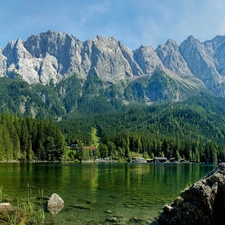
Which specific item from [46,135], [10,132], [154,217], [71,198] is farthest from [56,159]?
[154,217]

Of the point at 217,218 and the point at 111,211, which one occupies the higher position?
the point at 217,218

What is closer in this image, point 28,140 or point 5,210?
point 5,210

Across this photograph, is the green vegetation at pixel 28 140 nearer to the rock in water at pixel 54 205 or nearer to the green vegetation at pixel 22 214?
the green vegetation at pixel 22 214

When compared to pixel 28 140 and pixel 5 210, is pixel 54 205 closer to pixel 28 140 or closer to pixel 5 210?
pixel 5 210

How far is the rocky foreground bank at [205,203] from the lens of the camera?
2355 cm

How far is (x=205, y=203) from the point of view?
23.7 m

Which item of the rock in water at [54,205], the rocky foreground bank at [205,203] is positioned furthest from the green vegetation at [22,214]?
the rocky foreground bank at [205,203]

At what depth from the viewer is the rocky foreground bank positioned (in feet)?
77.3

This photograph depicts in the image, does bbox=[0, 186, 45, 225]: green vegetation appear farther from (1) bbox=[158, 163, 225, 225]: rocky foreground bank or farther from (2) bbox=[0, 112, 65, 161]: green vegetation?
(2) bbox=[0, 112, 65, 161]: green vegetation

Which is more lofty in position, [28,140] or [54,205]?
[28,140]

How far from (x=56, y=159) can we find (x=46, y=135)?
17595 millimetres

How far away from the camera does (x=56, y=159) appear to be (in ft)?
628

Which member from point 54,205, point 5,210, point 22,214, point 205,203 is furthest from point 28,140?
point 205,203

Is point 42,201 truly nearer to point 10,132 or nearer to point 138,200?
point 138,200
